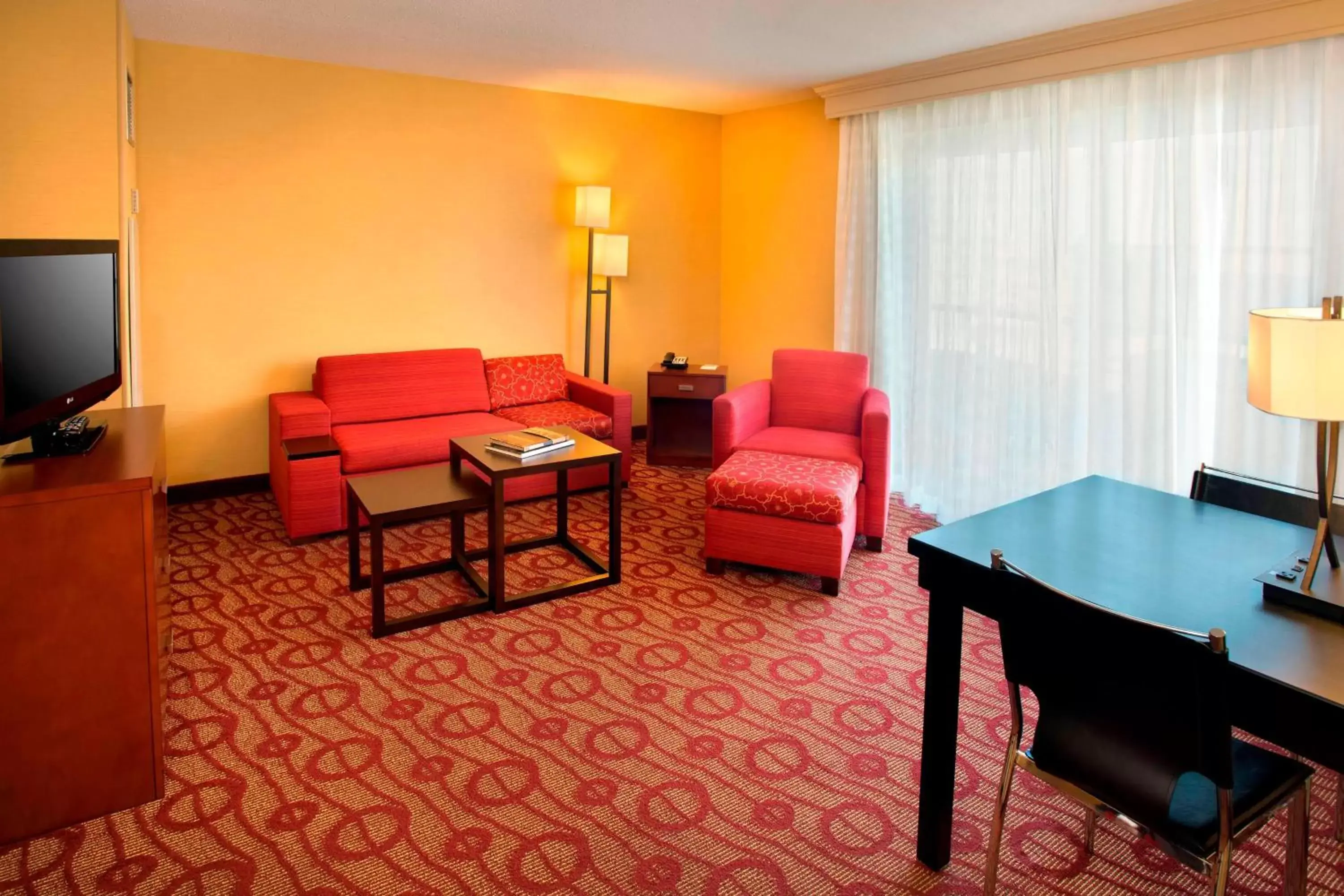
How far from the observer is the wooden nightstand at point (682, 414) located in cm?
580

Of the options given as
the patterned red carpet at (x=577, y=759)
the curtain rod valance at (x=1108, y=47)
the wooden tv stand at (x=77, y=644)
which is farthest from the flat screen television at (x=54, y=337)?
the curtain rod valance at (x=1108, y=47)

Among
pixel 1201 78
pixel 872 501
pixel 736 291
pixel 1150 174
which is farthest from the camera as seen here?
pixel 736 291

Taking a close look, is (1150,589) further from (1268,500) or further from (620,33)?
(620,33)

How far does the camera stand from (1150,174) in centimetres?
390

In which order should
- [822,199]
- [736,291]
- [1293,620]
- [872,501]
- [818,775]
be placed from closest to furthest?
[1293,620]
[818,775]
[872,501]
[822,199]
[736,291]

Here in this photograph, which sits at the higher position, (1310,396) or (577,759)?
(1310,396)

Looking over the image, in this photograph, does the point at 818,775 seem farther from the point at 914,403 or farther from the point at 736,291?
the point at 736,291

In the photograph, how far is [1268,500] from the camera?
2.33 m

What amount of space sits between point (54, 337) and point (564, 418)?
293 cm

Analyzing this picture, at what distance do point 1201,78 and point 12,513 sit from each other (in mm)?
4509

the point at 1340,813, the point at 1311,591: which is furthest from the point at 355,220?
the point at 1340,813

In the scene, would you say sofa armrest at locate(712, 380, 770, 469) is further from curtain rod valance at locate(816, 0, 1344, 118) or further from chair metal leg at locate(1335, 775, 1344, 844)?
chair metal leg at locate(1335, 775, 1344, 844)

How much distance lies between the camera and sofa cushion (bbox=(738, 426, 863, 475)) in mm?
4297

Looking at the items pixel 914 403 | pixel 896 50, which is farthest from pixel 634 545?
pixel 896 50
